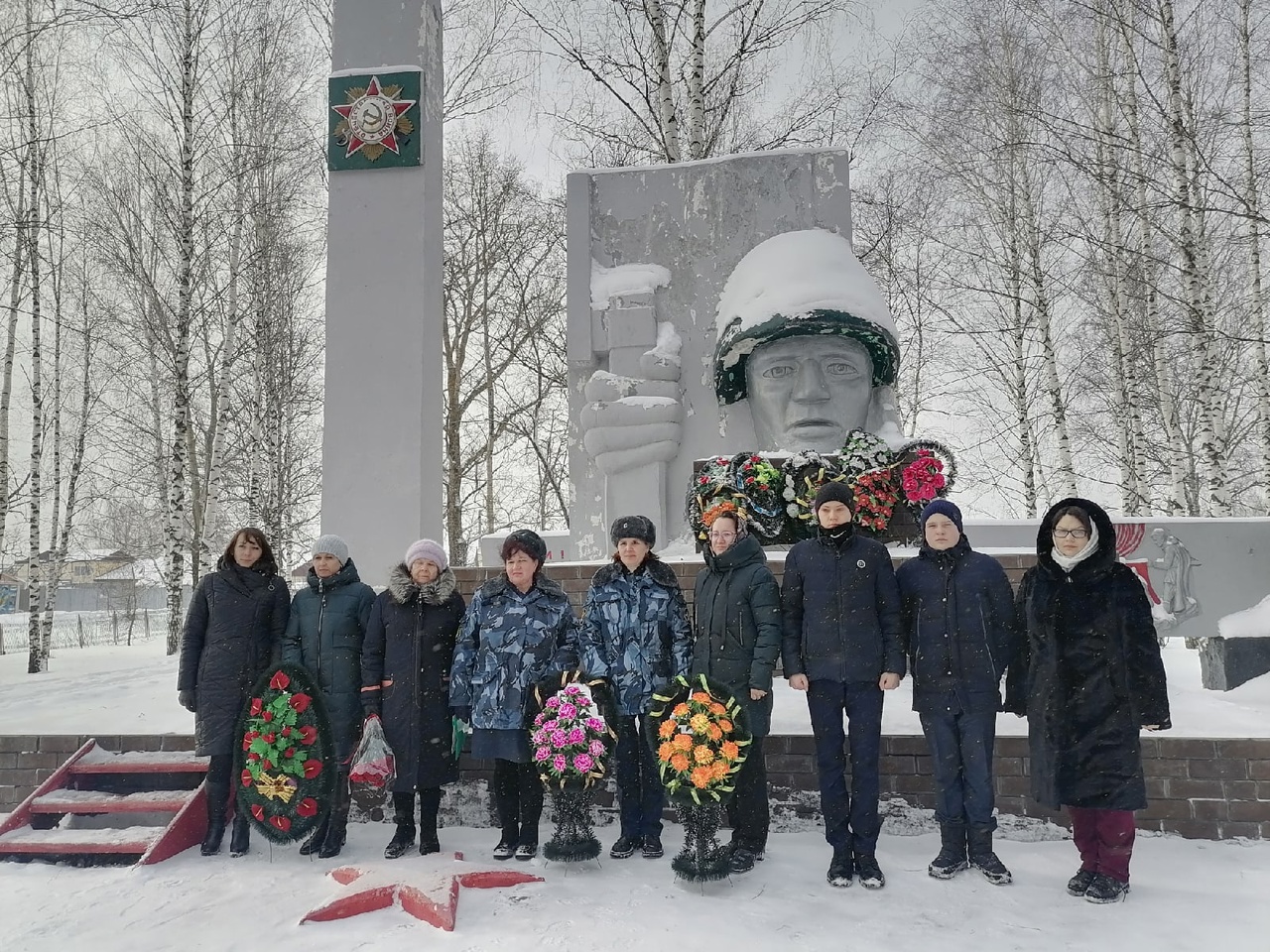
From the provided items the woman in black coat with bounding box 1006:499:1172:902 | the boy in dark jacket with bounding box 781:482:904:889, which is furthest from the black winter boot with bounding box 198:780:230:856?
the woman in black coat with bounding box 1006:499:1172:902

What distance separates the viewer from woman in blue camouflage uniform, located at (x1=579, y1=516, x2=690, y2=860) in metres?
3.55

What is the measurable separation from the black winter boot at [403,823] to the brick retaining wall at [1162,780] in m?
0.95

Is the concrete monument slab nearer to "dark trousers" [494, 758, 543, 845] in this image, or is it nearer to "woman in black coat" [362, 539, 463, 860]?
"woman in black coat" [362, 539, 463, 860]

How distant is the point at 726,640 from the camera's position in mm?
3449

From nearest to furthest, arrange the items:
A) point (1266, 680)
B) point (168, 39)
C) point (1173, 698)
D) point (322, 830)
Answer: point (322, 830), point (1173, 698), point (1266, 680), point (168, 39)

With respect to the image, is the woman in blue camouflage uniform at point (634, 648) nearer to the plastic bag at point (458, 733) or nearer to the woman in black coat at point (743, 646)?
the woman in black coat at point (743, 646)

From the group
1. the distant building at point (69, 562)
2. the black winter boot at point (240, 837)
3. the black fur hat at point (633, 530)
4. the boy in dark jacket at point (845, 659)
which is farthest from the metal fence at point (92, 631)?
the boy in dark jacket at point (845, 659)

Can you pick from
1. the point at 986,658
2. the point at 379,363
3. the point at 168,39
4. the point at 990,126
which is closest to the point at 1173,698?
the point at 986,658

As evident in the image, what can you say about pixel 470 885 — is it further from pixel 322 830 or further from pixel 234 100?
pixel 234 100

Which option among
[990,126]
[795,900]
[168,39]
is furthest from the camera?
[990,126]

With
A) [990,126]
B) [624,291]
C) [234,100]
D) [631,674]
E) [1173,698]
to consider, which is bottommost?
[1173,698]

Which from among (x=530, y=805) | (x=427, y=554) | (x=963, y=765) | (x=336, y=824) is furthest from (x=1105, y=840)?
(x=336, y=824)

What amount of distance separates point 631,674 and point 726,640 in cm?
43

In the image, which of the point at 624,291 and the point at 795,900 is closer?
the point at 795,900
